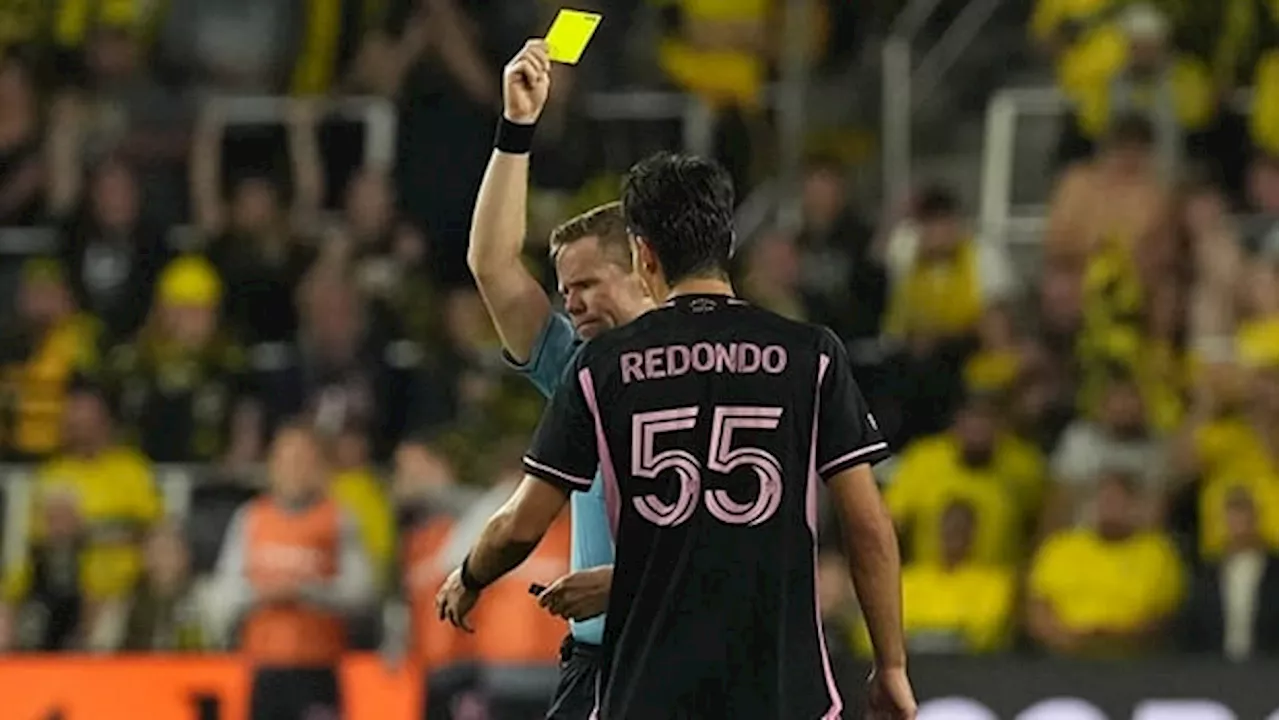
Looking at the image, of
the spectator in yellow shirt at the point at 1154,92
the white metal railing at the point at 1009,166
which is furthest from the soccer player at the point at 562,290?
the white metal railing at the point at 1009,166

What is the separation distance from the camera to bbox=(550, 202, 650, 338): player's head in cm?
631

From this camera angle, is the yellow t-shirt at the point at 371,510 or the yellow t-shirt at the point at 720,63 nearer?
the yellow t-shirt at the point at 371,510

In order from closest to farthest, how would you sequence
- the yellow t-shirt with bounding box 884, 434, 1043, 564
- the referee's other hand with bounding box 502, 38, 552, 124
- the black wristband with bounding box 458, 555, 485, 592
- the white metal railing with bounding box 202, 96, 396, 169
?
the black wristband with bounding box 458, 555, 485, 592, the referee's other hand with bounding box 502, 38, 552, 124, the yellow t-shirt with bounding box 884, 434, 1043, 564, the white metal railing with bounding box 202, 96, 396, 169

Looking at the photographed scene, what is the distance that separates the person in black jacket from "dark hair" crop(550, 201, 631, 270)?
5.46m

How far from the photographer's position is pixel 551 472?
5648 millimetres

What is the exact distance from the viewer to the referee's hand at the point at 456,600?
592cm

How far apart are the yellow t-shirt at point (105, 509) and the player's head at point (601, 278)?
717 centimetres

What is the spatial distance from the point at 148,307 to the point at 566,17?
8.72 metres

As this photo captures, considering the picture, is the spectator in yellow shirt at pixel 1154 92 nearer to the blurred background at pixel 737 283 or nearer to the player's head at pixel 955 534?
the blurred background at pixel 737 283

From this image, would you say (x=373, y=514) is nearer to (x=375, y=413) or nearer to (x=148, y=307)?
(x=375, y=413)

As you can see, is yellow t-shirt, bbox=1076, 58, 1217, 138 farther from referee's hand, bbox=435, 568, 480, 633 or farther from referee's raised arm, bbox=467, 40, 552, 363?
referee's hand, bbox=435, 568, 480, 633

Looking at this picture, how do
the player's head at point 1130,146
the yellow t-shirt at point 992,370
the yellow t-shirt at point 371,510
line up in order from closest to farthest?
the yellow t-shirt at point 371,510
the yellow t-shirt at point 992,370
the player's head at point 1130,146

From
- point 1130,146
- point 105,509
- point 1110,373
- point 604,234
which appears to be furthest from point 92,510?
point 604,234

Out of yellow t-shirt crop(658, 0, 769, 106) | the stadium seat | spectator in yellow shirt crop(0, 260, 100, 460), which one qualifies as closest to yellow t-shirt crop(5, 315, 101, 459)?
spectator in yellow shirt crop(0, 260, 100, 460)
